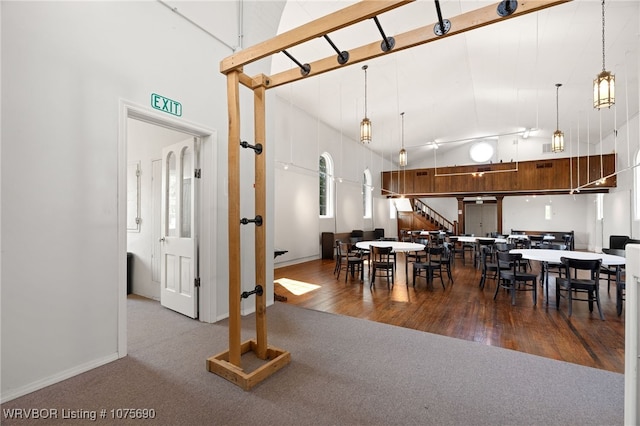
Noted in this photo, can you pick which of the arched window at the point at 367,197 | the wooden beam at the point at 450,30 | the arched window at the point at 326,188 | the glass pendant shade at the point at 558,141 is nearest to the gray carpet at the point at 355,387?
the wooden beam at the point at 450,30

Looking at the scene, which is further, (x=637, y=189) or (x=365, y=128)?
(x=637, y=189)

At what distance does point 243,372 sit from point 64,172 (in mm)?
2003

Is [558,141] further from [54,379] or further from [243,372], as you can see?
[54,379]

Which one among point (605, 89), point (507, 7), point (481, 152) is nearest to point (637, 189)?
point (605, 89)

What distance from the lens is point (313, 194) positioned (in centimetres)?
906

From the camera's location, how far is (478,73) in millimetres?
7078

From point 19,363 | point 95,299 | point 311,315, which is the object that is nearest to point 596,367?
point 311,315

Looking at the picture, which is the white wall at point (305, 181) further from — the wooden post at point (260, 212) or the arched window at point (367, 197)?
the wooden post at point (260, 212)

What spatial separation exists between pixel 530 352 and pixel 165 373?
3.21 meters

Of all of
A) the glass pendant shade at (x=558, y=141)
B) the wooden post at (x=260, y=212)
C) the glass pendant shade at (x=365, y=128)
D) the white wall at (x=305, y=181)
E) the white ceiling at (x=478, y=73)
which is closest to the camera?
the wooden post at (x=260, y=212)

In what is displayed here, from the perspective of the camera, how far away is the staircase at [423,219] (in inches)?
570

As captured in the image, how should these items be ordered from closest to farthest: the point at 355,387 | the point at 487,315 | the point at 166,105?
the point at 355,387 < the point at 166,105 < the point at 487,315

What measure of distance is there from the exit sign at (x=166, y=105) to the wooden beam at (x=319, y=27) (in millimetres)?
963

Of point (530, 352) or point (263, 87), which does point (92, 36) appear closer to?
point (263, 87)
